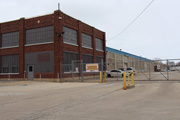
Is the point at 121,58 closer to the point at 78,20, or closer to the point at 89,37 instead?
the point at 89,37

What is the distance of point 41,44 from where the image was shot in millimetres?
24609

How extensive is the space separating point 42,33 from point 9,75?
8.45 meters

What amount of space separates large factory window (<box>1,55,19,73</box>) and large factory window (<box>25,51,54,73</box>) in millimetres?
2166

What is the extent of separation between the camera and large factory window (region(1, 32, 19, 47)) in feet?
88.7

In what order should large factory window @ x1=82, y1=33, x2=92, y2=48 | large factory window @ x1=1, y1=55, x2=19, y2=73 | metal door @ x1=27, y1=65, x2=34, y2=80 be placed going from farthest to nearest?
large factory window @ x1=82, y1=33, x2=92, y2=48, large factory window @ x1=1, y1=55, x2=19, y2=73, metal door @ x1=27, y1=65, x2=34, y2=80

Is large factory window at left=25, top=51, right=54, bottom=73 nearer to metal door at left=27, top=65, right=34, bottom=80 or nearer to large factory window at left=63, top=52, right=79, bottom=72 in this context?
metal door at left=27, top=65, right=34, bottom=80

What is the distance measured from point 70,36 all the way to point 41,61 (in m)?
5.47

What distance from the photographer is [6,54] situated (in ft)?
90.5

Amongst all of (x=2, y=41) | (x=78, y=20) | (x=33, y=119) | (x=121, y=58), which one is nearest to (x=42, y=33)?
(x=78, y=20)

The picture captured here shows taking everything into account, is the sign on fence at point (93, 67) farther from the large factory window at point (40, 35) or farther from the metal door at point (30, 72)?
the metal door at point (30, 72)

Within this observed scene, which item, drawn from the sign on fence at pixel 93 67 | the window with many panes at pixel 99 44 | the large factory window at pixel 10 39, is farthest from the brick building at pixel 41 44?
the window with many panes at pixel 99 44

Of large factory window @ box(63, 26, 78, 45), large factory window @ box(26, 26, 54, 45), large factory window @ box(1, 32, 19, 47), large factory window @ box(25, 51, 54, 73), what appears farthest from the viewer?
large factory window @ box(1, 32, 19, 47)

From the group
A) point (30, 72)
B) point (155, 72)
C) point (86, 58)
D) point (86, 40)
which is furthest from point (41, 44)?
point (155, 72)

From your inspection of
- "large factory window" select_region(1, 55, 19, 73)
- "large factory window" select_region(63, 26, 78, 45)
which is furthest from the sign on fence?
"large factory window" select_region(1, 55, 19, 73)
